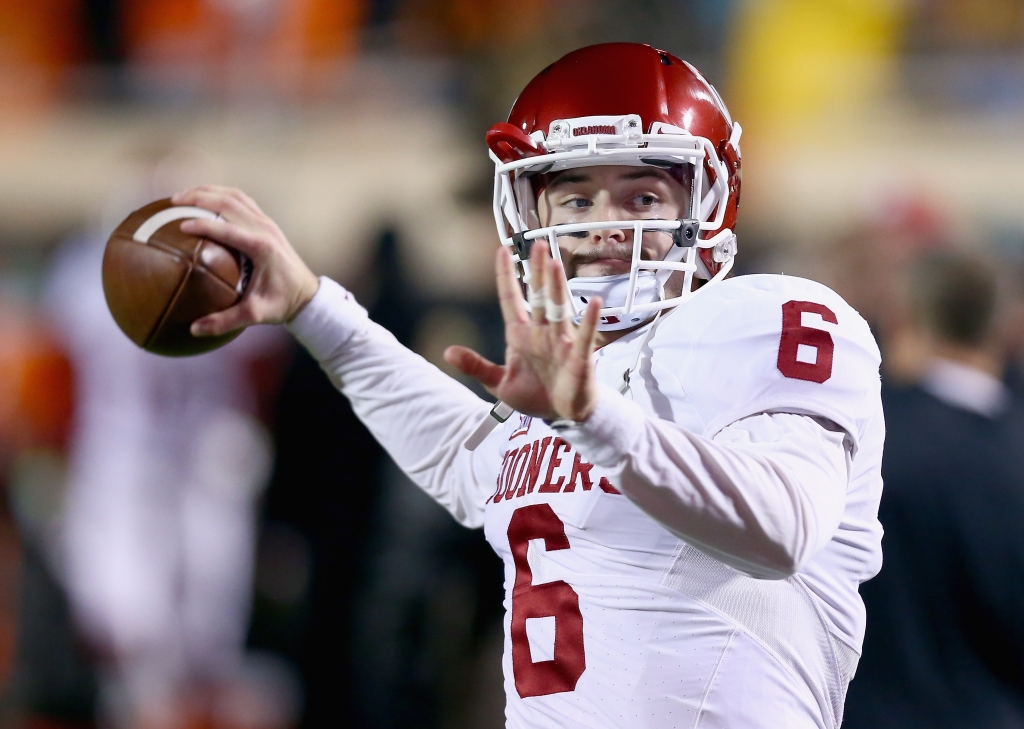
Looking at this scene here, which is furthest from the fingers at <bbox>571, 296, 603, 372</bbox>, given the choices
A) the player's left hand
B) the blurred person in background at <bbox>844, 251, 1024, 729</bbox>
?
the blurred person in background at <bbox>844, 251, 1024, 729</bbox>

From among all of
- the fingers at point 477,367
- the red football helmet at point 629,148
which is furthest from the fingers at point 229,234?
the fingers at point 477,367

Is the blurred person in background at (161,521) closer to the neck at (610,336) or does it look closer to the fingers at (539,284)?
the neck at (610,336)

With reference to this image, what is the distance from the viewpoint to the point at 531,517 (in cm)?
189

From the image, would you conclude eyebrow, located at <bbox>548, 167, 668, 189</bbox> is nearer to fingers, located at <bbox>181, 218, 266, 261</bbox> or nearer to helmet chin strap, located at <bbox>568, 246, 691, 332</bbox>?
helmet chin strap, located at <bbox>568, 246, 691, 332</bbox>

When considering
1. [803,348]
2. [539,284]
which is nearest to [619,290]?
[803,348]

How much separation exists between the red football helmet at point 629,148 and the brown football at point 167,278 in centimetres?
48

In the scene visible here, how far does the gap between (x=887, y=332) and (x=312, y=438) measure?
1965 mm

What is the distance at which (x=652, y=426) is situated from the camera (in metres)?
1.51

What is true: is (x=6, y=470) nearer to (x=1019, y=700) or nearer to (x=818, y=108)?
(x=1019, y=700)

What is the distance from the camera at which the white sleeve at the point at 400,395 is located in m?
2.38

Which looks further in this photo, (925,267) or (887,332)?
(887,332)

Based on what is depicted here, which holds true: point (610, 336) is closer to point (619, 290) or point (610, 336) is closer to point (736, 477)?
point (619, 290)

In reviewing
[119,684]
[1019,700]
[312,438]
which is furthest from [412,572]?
[1019,700]

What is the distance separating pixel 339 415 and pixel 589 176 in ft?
8.52
